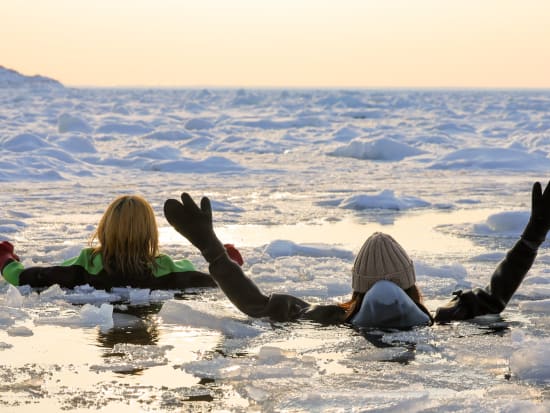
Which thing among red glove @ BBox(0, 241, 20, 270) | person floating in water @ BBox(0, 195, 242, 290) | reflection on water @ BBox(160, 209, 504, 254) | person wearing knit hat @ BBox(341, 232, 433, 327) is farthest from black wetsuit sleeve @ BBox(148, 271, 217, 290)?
reflection on water @ BBox(160, 209, 504, 254)

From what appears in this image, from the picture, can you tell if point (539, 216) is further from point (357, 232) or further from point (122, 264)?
point (357, 232)

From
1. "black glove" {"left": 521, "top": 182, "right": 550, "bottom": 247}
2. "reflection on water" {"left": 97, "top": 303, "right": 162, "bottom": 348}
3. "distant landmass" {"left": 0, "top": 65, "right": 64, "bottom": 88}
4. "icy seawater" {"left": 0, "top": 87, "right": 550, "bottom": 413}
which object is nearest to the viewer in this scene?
"icy seawater" {"left": 0, "top": 87, "right": 550, "bottom": 413}

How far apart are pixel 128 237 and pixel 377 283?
1.70 m

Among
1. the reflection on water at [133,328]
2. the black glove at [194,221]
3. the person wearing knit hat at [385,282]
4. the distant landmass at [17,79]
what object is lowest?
the reflection on water at [133,328]

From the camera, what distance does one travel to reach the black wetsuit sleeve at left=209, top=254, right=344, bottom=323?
502 centimetres

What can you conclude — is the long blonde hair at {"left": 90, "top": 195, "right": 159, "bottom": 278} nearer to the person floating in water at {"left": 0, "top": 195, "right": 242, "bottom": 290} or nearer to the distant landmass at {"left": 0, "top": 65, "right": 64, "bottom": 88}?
the person floating in water at {"left": 0, "top": 195, "right": 242, "bottom": 290}

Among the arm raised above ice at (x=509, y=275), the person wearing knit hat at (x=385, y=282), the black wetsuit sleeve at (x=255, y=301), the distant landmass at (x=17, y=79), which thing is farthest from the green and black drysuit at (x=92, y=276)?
the distant landmass at (x=17, y=79)

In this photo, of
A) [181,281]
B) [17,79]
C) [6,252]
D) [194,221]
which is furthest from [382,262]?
[17,79]

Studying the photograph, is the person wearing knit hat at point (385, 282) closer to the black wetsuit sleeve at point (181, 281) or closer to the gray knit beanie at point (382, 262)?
the gray knit beanie at point (382, 262)

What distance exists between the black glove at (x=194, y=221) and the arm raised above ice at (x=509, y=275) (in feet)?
3.81

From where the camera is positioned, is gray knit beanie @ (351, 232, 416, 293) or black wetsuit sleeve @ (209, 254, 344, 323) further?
black wetsuit sleeve @ (209, 254, 344, 323)

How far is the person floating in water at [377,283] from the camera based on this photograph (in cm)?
478

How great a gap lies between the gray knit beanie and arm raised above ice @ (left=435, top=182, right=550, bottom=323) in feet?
1.37

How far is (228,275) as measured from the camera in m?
5.02
